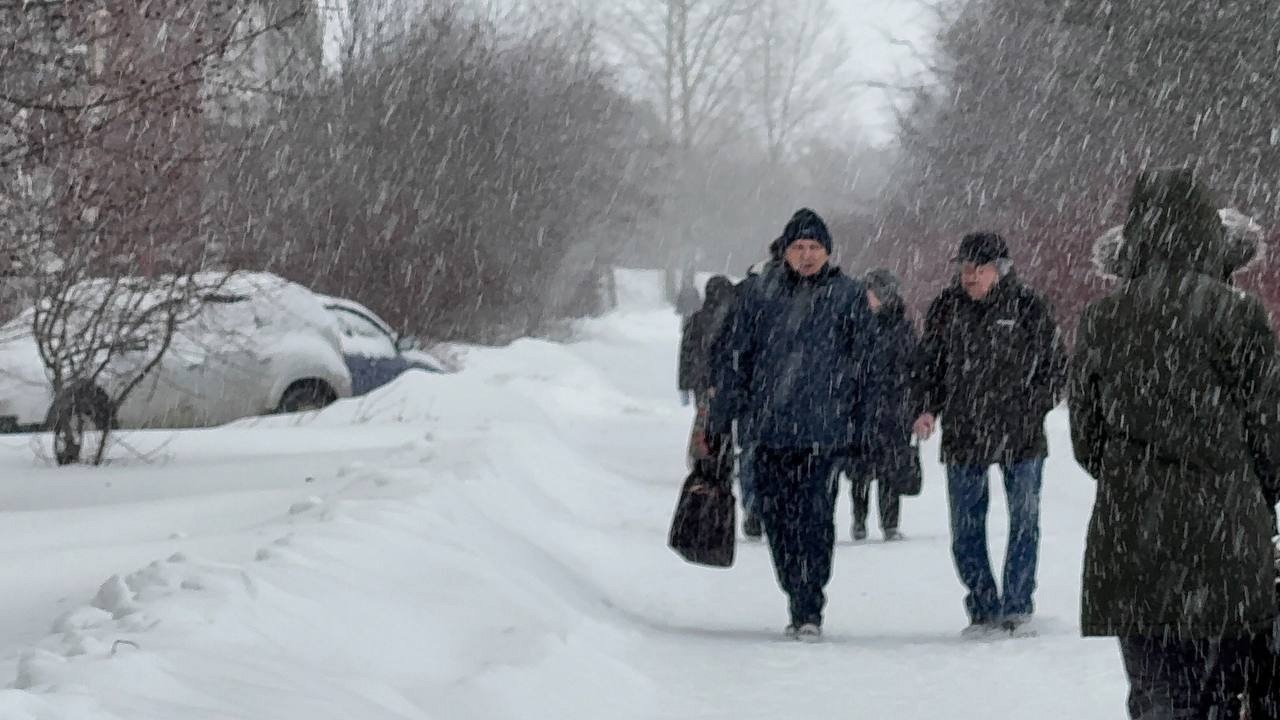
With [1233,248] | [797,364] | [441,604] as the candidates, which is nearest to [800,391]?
[797,364]

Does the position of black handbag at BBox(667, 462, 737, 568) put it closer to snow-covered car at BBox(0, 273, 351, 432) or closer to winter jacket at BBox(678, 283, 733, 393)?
winter jacket at BBox(678, 283, 733, 393)

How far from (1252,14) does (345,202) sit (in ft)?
45.3

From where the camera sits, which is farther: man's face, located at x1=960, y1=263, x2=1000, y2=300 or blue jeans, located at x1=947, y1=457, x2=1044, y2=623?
man's face, located at x1=960, y1=263, x2=1000, y2=300

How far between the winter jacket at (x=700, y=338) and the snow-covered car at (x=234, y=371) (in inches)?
143

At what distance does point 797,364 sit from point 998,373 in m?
0.95

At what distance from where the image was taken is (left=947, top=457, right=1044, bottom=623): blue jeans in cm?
763

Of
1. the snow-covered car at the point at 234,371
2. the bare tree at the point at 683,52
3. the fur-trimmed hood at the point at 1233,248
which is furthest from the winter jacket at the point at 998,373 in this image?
the bare tree at the point at 683,52

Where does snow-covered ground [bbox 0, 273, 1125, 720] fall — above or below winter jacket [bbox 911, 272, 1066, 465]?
below

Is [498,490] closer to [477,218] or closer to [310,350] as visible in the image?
[310,350]

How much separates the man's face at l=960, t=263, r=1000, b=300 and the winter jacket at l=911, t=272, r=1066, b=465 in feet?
0.09

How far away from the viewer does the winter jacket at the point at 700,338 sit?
43.5 ft

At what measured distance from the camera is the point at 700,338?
13969mm

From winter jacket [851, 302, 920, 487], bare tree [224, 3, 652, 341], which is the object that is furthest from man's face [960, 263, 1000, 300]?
bare tree [224, 3, 652, 341]

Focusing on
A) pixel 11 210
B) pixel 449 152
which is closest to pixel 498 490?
pixel 11 210
